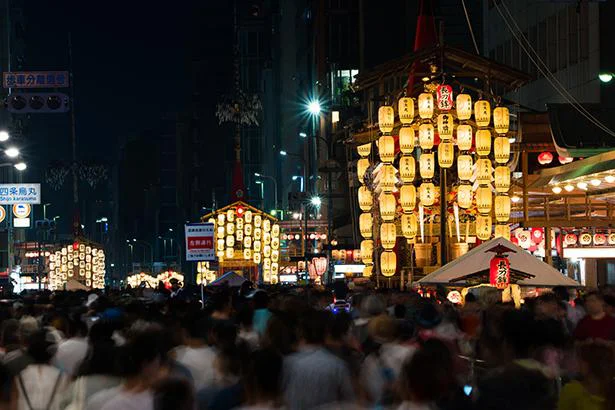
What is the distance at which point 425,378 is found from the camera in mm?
6898

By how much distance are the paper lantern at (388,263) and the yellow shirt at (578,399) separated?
2662cm

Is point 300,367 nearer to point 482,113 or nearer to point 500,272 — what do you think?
point 500,272

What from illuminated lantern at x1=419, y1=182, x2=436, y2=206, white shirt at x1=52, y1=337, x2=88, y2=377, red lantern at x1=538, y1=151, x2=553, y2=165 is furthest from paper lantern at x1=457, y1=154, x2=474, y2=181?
white shirt at x1=52, y1=337, x2=88, y2=377

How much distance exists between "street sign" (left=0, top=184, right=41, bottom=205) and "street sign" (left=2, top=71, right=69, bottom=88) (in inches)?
179

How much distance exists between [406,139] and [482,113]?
213 centimetres

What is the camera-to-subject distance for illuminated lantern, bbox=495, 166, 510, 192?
3105 centimetres

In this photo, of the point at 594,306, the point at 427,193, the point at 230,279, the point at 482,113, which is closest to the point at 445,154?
the point at 427,193

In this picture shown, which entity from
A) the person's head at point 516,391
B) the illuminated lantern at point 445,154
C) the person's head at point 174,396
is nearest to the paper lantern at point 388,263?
A: the illuminated lantern at point 445,154

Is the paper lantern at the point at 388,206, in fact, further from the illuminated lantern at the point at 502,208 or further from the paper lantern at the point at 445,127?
the illuminated lantern at the point at 502,208

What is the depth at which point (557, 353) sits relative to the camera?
9.36m

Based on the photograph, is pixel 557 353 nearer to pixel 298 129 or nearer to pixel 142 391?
pixel 142 391

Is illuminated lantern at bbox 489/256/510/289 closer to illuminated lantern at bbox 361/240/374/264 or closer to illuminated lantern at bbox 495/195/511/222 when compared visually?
illuminated lantern at bbox 495/195/511/222

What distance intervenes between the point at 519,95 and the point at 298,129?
6371 centimetres

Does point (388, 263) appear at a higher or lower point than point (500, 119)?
lower
